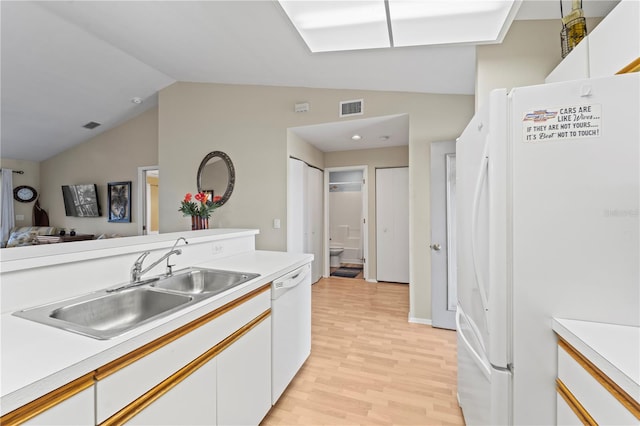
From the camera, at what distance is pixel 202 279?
5.75 ft

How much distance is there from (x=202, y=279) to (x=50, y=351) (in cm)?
100

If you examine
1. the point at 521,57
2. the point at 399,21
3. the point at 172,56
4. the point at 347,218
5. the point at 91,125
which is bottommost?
the point at 347,218

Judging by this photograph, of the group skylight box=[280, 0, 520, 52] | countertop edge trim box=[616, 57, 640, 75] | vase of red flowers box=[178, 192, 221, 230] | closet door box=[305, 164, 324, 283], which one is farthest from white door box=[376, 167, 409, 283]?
countertop edge trim box=[616, 57, 640, 75]

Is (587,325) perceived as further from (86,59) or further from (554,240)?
(86,59)

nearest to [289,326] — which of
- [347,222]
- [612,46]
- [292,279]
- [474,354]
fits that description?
[292,279]

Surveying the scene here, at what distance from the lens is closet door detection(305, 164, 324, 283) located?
434cm

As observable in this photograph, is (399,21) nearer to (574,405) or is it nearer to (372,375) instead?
(574,405)

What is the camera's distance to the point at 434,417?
1676mm

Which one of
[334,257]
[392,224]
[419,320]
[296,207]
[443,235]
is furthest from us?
[334,257]

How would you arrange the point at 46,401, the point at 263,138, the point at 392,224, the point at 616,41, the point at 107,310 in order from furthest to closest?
the point at 392,224 < the point at 263,138 < the point at 616,41 < the point at 107,310 < the point at 46,401

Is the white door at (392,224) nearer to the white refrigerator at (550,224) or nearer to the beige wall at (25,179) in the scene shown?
the white refrigerator at (550,224)

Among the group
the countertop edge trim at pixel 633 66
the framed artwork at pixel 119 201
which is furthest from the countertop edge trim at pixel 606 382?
the framed artwork at pixel 119 201

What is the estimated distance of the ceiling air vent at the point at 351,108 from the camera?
10.8 ft

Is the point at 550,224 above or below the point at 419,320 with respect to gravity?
above
